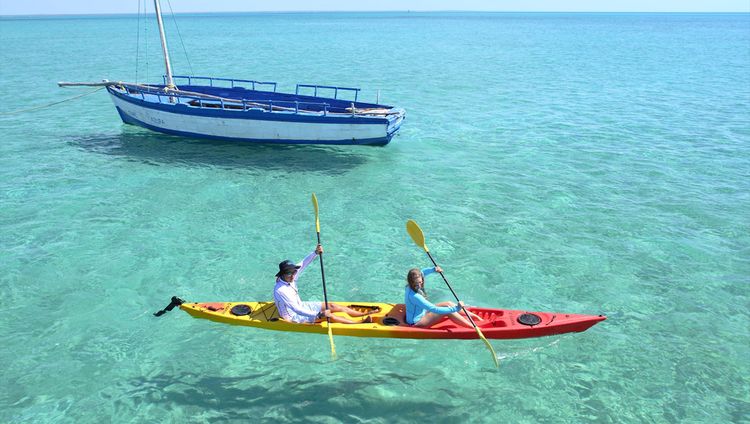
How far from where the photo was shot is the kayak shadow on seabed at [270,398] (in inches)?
364

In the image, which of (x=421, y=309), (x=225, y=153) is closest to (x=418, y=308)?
(x=421, y=309)

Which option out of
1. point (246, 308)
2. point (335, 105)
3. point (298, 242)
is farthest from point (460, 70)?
point (246, 308)

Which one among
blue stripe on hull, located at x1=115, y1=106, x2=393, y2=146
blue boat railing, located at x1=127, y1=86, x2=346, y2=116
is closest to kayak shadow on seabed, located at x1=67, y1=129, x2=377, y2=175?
blue stripe on hull, located at x1=115, y1=106, x2=393, y2=146

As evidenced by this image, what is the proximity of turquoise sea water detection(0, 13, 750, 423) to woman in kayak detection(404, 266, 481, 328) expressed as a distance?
1.03 m

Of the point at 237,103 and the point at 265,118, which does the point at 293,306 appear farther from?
the point at 237,103

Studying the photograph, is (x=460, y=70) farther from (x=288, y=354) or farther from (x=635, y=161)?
(x=288, y=354)

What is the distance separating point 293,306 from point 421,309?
2.40 m

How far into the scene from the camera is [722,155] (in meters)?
23.0

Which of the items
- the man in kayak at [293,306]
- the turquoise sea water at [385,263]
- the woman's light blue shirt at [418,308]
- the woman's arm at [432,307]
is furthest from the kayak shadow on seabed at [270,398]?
the woman's arm at [432,307]

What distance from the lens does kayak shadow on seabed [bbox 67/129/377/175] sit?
21.7 m

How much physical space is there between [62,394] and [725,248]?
16.3 meters

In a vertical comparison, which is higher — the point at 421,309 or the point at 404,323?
the point at 421,309

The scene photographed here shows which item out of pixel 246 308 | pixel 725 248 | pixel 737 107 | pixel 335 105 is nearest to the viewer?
pixel 246 308

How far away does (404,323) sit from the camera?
10.2 metres
